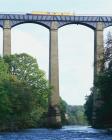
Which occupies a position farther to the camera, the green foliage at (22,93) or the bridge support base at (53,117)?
the bridge support base at (53,117)

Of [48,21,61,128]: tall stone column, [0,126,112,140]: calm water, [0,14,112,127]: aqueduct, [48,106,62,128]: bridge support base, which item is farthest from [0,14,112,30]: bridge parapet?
[0,126,112,140]: calm water

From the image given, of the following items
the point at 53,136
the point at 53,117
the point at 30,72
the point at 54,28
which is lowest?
the point at 53,136

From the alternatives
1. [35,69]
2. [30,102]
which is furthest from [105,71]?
[35,69]

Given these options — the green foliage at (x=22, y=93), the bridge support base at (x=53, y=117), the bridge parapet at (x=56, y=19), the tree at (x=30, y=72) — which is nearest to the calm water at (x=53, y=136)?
the green foliage at (x=22, y=93)

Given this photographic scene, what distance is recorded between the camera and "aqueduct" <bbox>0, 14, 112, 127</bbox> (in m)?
107

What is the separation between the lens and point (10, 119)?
87188 mm

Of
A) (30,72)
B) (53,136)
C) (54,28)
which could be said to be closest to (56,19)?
(54,28)

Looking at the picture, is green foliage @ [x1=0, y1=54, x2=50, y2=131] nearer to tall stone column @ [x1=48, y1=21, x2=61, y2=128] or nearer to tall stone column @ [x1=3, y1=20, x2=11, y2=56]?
tall stone column @ [x1=48, y1=21, x2=61, y2=128]

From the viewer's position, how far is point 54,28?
111 metres

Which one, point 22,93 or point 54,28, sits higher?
point 54,28

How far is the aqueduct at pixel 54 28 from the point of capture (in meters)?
107

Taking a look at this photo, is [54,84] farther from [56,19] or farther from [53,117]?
[56,19]

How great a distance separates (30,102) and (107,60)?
25138mm

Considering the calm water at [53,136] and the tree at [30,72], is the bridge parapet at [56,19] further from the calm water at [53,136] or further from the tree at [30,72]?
the calm water at [53,136]
